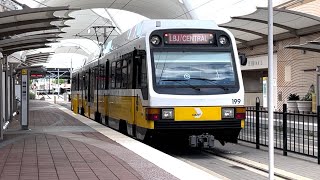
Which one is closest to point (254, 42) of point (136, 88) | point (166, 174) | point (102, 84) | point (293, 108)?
point (293, 108)

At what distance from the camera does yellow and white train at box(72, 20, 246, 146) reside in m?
11.5

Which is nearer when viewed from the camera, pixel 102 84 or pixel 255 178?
pixel 255 178

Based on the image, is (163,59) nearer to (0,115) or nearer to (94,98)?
(0,115)

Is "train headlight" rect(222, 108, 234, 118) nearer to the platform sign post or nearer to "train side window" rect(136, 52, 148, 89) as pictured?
"train side window" rect(136, 52, 148, 89)

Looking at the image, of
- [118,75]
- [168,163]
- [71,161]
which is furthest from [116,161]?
[118,75]

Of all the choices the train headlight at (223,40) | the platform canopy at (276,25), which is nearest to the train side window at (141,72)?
the train headlight at (223,40)

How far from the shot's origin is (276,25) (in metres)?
25.7

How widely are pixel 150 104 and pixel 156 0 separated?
100 feet

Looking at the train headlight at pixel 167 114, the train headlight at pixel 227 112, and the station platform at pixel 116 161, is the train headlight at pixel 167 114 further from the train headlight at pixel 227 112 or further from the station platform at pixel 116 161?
the train headlight at pixel 227 112

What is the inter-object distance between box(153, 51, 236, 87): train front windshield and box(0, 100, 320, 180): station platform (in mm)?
1694

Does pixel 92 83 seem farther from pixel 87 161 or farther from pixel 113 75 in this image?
pixel 87 161

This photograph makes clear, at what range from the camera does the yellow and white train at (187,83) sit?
454 inches

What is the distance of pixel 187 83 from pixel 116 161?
340cm

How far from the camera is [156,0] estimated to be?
41.2m
